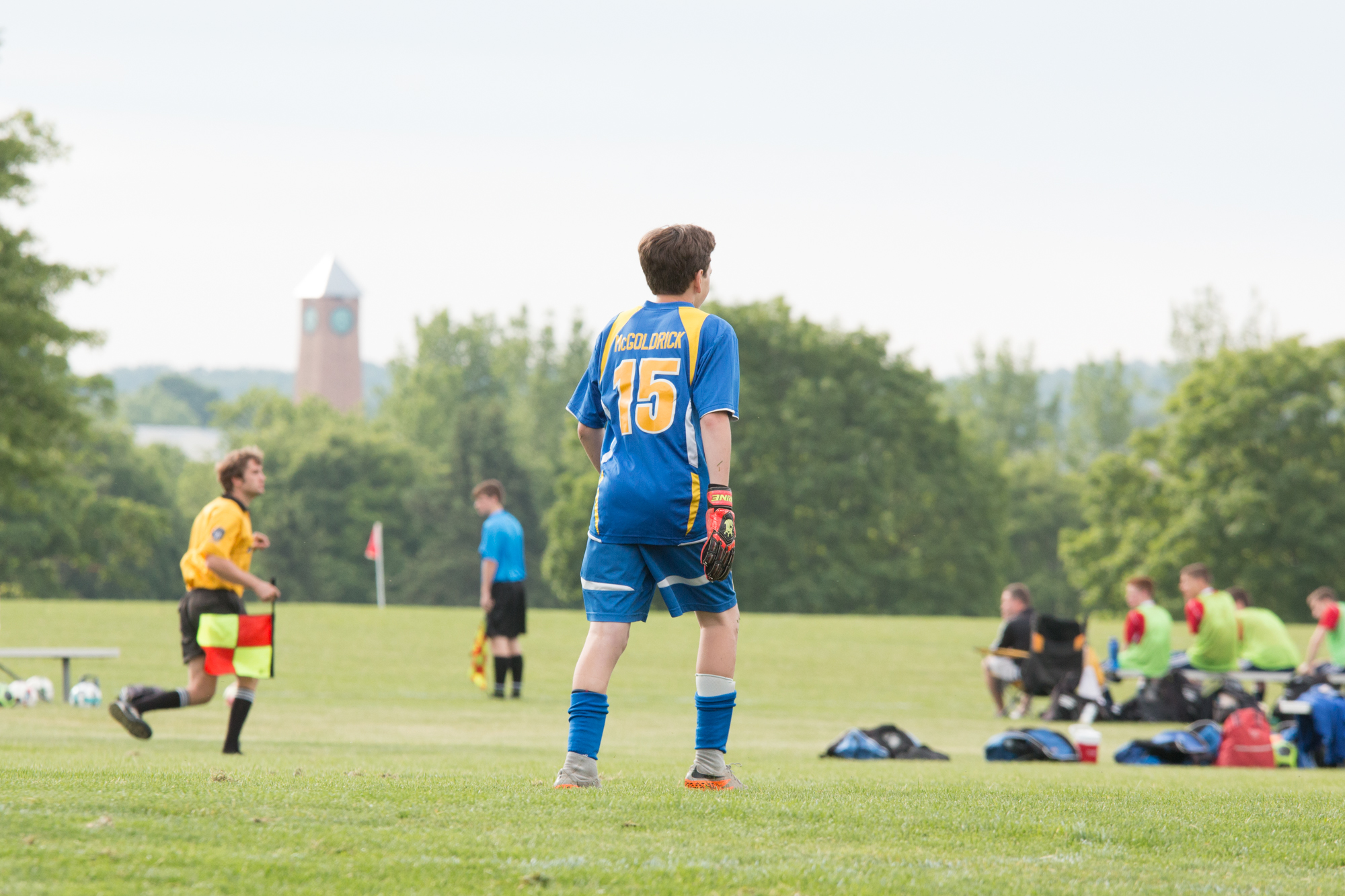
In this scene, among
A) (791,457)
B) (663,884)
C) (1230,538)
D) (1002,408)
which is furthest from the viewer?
(1002,408)

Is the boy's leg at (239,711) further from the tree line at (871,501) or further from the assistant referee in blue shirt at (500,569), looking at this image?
the tree line at (871,501)

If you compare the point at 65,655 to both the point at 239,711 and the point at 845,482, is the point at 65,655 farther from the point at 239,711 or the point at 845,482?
the point at 845,482

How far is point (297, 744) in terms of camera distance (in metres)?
11.1

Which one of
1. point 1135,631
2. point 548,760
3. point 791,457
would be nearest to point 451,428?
point 791,457

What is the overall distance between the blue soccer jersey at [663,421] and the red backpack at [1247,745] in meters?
7.79

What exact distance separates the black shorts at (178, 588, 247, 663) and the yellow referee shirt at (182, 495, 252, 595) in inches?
1.4

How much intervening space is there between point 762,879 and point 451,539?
76.9m

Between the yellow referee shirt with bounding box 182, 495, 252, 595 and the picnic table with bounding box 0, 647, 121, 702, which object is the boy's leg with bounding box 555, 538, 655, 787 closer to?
the yellow referee shirt with bounding box 182, 495, 252, 595

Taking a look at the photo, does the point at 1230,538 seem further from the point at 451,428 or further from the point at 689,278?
the point at 689,278

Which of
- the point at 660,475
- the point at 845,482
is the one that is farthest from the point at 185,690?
Answer: the point at 845,482

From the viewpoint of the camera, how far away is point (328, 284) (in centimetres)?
14538

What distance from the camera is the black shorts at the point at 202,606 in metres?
9.21

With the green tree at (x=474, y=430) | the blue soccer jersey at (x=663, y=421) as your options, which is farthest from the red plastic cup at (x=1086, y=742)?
the green tree at (x=474, y=430)

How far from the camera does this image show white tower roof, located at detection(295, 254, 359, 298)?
14538 cm
